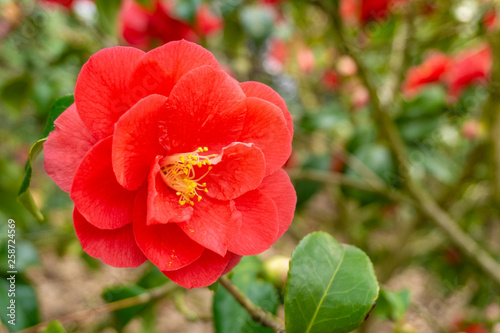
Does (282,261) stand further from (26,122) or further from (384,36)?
(26,122)

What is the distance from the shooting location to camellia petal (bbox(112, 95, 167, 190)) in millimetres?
381

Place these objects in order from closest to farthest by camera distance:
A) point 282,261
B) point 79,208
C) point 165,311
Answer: point 79,208
point 282,261
point 165,311

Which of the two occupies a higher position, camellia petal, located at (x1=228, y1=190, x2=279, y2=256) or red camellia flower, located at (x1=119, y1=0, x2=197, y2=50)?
camellia petal, located at (x1=228, y1=190, x2=279, y2=256)

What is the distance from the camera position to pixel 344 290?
445 millimetres

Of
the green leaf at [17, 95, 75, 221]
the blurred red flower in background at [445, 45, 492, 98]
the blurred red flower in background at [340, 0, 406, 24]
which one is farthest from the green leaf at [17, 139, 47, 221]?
the blurred red flower in background at [445, 45, 492, 98]

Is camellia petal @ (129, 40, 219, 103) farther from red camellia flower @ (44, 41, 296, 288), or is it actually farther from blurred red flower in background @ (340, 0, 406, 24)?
blurred red flower in background @ (340, 0, 406, 24)

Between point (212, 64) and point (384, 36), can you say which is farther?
point (384, 36)

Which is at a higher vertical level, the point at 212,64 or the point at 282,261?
the point at 212,64

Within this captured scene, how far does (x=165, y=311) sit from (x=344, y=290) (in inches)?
85.7

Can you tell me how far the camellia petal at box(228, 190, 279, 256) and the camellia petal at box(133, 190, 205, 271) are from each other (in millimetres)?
42

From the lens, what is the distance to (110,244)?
1.35 ft

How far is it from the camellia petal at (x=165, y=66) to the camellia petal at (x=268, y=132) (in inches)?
2.5

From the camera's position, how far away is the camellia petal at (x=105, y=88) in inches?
15.2

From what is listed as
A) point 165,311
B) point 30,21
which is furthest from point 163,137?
point 165,311
